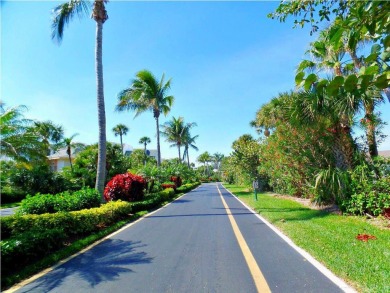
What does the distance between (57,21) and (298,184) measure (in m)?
14.9

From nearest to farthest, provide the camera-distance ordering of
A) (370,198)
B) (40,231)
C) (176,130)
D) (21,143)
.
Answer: (40,231) → (370,198) → (21,143) → (176,130)

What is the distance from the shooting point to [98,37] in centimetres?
1323

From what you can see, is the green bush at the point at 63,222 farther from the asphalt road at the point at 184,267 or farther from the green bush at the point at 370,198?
the green bush at the point at 370,198

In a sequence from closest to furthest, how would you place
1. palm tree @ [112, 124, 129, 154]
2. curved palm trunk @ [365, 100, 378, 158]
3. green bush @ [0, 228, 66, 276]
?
green bush @ [0, 228, 66, 276] < curved palm trunk @ [365, 100, 378, 158] < palm tree @ [112, 124, 129, 154]

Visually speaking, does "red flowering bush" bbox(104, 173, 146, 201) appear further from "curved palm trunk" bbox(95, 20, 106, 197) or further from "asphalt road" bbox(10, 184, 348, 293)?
"asphalt road" bbox(10, 184, 348, 293)

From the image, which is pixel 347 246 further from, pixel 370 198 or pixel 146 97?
pixel 146 97

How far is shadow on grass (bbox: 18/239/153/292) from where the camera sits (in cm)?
485

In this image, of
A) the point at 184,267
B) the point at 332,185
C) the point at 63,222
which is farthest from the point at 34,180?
the point at 184,267

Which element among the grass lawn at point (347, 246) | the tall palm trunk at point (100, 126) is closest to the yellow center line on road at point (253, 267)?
the grass lawn at point (347, 246)

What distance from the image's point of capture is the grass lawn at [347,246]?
4.42 metres

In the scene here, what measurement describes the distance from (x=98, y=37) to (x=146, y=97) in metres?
14.5

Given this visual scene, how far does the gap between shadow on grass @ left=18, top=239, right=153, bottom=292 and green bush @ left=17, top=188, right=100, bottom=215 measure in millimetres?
2698

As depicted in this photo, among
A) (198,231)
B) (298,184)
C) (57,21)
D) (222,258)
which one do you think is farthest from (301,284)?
(57,21)

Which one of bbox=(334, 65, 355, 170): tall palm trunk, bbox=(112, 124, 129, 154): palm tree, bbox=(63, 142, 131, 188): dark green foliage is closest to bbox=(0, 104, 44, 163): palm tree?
bbox=(63, 142, 131, 188): dark green foliage
